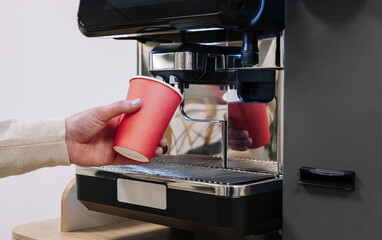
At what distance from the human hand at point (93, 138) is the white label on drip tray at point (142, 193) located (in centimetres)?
4

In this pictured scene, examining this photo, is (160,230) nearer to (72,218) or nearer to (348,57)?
(72,218)

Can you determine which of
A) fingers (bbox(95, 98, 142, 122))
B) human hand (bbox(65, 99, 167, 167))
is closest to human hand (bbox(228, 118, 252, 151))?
human hand (bbox(65, 99, 167, 167))

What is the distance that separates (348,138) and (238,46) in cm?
31

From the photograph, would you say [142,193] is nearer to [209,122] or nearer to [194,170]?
[194,170]

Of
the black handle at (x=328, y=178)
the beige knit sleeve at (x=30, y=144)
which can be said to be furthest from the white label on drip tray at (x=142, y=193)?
the black handle at (x=328, y=178)

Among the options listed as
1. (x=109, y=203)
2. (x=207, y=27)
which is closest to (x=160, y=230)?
(x=109, y=203)

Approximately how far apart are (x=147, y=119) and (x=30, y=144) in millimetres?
228

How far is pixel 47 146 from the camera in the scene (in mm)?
801

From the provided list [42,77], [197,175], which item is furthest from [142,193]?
[42,77]

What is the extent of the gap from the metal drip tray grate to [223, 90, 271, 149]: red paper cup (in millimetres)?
60

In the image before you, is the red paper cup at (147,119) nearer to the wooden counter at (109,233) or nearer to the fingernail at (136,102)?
the fingernail at (136,102)

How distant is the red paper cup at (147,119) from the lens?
68 cm

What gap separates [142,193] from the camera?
824 mm

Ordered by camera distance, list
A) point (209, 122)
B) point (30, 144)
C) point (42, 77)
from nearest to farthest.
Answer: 1. point (30, 144)
2. point (209, 122)
3. point (42, 77)
